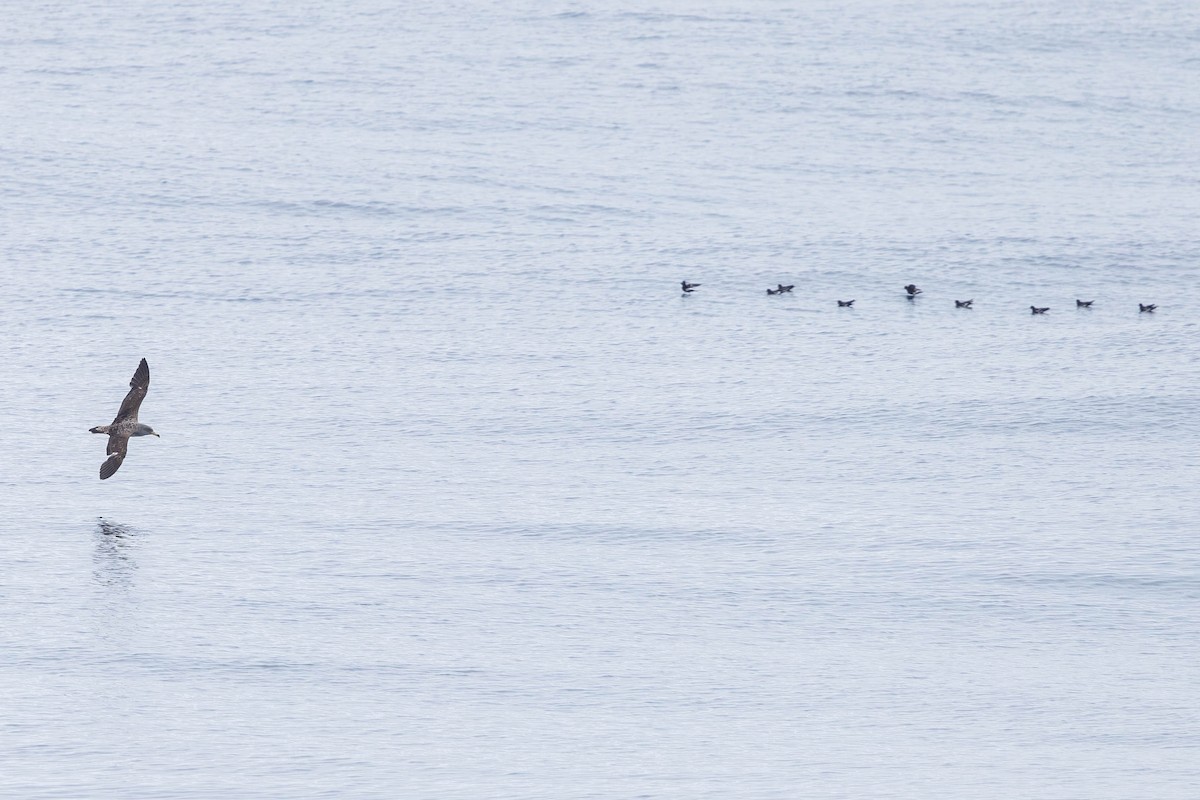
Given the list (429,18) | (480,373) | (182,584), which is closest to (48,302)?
(480,373)

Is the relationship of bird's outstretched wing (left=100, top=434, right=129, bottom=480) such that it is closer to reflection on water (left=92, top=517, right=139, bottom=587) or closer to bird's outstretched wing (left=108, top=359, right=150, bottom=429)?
bird's outstretched wing (left=108, top=359, right=150, bottom=429)

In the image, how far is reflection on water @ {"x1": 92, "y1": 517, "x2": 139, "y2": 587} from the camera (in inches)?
2803

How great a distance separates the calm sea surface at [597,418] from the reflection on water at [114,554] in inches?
14.3

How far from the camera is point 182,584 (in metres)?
70.4

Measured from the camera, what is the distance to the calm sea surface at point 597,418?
59.8 meters

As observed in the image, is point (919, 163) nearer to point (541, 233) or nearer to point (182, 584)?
point (541, 233)

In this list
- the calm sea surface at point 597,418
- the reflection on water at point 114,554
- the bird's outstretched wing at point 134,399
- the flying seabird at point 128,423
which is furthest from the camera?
the reflection on water at point 114,554

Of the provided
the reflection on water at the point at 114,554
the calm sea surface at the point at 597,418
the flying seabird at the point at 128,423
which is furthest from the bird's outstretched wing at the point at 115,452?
the calm sea surface at the point at 597,418

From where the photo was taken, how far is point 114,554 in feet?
243

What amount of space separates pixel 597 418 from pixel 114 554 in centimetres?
2578

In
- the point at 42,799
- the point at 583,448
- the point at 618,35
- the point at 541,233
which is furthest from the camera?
the point at 618,35

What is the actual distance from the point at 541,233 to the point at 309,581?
2185 inches

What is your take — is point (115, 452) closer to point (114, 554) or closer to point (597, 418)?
point (114, 554)

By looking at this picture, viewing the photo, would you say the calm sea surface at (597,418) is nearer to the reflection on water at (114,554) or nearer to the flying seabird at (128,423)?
the reflection on water at (114,554)
